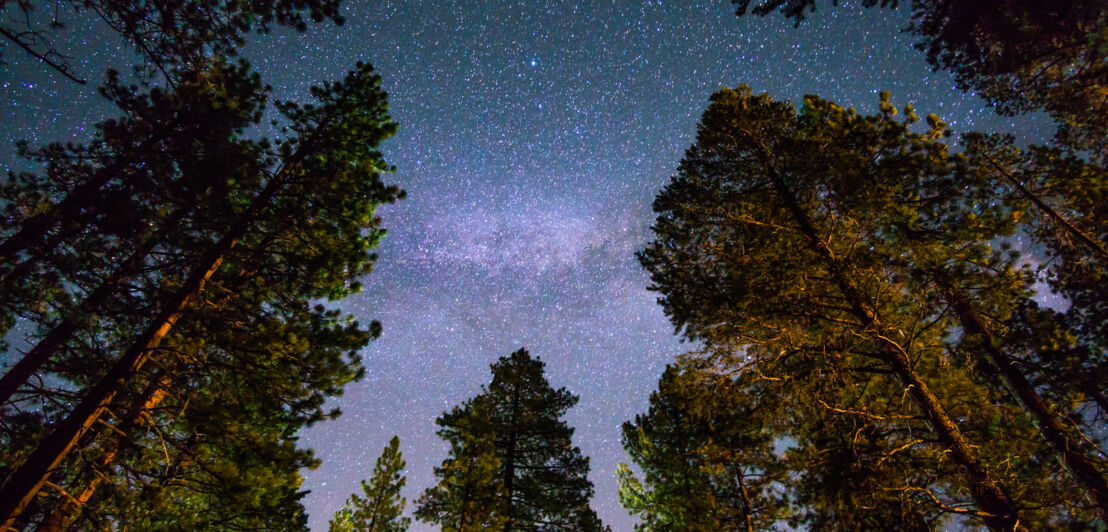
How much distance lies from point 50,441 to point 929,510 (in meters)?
10.6

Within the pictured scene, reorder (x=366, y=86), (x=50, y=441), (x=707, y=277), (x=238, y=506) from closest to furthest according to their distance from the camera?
(x=50, y=441) → (x=238, y=506) → (x=707, y=277) → (x=366, y=86)

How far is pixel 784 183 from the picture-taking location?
23.4 ft

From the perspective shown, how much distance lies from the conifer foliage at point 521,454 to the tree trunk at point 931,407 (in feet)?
31.5

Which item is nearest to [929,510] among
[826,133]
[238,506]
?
[826,133]

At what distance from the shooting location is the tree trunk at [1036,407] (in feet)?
17.5

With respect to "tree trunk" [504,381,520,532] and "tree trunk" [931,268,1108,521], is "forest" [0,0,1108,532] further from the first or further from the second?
"tree trunk" [504,381,520,532]

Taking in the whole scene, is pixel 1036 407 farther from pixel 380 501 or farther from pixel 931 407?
pixel 380 501

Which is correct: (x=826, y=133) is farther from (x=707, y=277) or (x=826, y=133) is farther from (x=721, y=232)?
(x=707, y=277)

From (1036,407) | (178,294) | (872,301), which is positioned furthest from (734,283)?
(178,294)

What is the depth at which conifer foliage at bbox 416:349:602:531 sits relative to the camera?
12.2m

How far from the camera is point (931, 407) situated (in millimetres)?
4812

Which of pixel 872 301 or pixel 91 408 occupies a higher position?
pixel 872 301

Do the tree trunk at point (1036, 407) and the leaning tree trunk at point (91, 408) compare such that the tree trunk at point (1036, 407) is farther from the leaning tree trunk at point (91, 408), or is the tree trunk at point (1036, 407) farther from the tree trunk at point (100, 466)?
the tree trunk at point (100, 466)

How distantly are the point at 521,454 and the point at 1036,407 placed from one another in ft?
43.7
